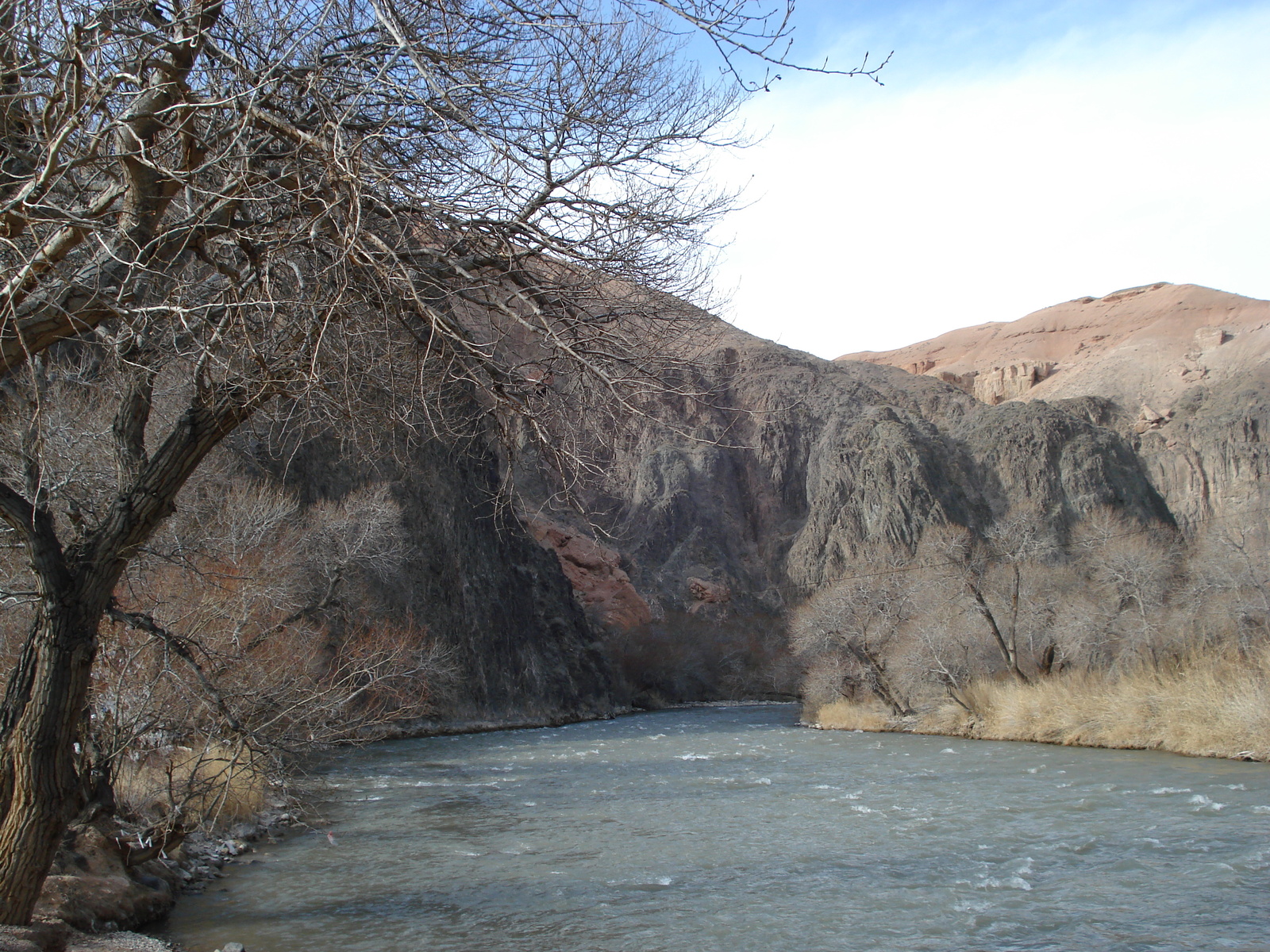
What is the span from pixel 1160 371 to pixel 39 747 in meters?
95.7

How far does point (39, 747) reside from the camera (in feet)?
15.6

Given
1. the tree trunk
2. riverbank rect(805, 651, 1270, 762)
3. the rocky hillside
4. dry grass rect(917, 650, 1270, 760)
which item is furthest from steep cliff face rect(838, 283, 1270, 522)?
the tree trunk

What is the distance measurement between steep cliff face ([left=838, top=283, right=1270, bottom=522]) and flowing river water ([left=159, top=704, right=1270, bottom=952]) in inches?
1522

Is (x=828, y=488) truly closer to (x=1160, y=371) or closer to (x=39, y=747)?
(x=1160, y=371)

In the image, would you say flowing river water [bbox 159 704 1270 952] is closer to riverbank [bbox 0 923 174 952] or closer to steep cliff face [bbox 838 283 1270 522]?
riverbank [bbox 0 923 174 952]

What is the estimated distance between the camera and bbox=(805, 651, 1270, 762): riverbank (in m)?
18.8

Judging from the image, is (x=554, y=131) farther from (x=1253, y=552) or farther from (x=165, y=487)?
(x=1253, y=552)

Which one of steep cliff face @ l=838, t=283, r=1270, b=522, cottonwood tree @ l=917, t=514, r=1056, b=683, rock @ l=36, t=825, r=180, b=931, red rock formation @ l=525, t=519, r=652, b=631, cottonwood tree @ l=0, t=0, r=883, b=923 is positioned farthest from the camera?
steep cliff face @ l=838, t=283, r=1270, b=522

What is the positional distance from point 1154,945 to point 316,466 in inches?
1252

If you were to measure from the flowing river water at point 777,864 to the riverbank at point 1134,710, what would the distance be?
1.19m

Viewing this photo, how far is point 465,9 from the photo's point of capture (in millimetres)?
5027

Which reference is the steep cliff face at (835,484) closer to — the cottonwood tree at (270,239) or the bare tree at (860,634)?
the bare tree at (860,634)

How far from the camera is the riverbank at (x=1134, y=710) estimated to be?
61.5 feet

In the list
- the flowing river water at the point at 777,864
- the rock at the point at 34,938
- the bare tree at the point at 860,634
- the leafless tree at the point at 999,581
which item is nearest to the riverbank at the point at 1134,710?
the flowing river water at the point at 777,864
